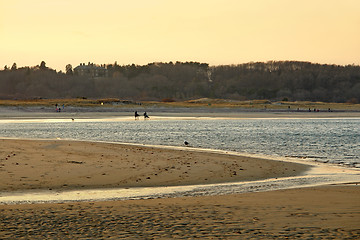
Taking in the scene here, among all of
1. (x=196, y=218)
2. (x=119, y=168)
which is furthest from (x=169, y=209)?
(x=119, y=168)

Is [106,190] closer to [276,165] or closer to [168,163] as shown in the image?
[168,163]

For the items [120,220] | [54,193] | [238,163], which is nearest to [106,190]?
[54,193]

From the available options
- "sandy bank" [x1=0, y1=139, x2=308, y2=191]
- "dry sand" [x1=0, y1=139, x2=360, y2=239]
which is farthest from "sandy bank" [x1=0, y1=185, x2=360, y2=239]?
"sandy bank" [x1=0, y1=139, x2=308, y2=191]

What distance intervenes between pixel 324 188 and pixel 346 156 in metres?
15.7

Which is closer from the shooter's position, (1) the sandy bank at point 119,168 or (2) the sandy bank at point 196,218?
(2) the sandy bank at point 196,218

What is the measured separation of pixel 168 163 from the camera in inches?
1010

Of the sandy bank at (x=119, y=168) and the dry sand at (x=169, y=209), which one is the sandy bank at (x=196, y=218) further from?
the sandy bank at (x=119, y=168)

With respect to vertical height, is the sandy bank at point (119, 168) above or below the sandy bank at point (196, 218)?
below

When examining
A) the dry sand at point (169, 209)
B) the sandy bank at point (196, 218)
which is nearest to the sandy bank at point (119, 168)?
the dry sand at point (169, 209)

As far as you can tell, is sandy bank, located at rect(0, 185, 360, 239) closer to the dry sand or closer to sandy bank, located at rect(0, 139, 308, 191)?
the dry sand

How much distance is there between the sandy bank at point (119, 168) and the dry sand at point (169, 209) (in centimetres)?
4

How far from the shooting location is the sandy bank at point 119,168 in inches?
770

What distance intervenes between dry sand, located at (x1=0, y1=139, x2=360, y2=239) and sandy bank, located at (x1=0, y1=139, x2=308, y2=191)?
4 cm

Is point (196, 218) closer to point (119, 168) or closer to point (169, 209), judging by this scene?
point (169, 209)
